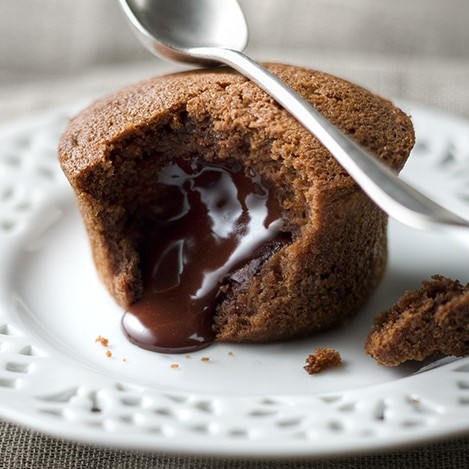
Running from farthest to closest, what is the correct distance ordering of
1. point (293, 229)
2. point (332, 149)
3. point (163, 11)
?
1. point (163, 11)
2. point (293, 229)
3. point (332, 149)

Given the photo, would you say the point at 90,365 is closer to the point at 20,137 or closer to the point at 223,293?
the point at 223,293

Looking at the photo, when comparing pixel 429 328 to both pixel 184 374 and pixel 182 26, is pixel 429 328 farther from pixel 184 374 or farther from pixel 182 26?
pixel 182 26

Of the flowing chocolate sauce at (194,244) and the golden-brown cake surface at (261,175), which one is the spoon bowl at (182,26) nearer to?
the golden-brown cake surface at (261,175)

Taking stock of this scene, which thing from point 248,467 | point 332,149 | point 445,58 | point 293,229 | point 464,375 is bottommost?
point 445,58

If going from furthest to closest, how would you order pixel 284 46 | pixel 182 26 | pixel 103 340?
pixel 284 46 → pixel 182 26 → pixel 103 340

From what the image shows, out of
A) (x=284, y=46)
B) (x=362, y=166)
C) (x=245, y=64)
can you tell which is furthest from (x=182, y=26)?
(x=284, y=46)

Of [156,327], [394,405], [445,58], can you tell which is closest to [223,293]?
[156,327]

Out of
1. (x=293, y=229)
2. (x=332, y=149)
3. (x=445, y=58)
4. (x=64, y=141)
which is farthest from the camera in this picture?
(x=445, y=58)
